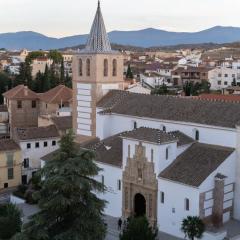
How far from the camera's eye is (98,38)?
118ft

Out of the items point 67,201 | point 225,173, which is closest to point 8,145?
point 225,173

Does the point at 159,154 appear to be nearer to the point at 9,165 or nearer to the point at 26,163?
the point at 9,165

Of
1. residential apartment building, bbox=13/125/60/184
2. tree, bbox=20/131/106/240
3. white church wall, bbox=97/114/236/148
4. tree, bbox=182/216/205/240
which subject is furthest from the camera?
residential apartment building, bbox=13/125/60/184

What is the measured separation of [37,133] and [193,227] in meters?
19.5

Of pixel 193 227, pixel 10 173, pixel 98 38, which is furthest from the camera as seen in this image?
pixel 10 173

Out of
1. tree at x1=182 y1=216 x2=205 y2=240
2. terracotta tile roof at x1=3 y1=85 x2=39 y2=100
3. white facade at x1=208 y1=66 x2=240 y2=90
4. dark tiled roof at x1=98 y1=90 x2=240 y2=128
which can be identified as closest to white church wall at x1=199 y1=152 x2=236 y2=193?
tree at x1=182 y1=216 x2=205 y2=240

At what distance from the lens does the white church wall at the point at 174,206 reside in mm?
26688

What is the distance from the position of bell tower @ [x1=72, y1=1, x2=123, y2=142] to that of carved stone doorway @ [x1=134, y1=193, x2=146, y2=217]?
7.60 meters

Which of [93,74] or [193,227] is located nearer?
[193,227]

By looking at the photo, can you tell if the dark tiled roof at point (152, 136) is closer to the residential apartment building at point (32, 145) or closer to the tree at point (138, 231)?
the tree at point (138, 231)

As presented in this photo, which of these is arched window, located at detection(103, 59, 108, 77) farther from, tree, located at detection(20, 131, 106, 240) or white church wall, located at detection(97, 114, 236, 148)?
tree, located at detection(20, 131, 106, 240)

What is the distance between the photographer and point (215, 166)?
27.2 meters

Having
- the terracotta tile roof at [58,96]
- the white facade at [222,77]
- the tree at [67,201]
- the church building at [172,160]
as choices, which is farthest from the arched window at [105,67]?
the white facade at [222,77]

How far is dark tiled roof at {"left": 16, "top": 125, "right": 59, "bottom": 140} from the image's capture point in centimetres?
4044
